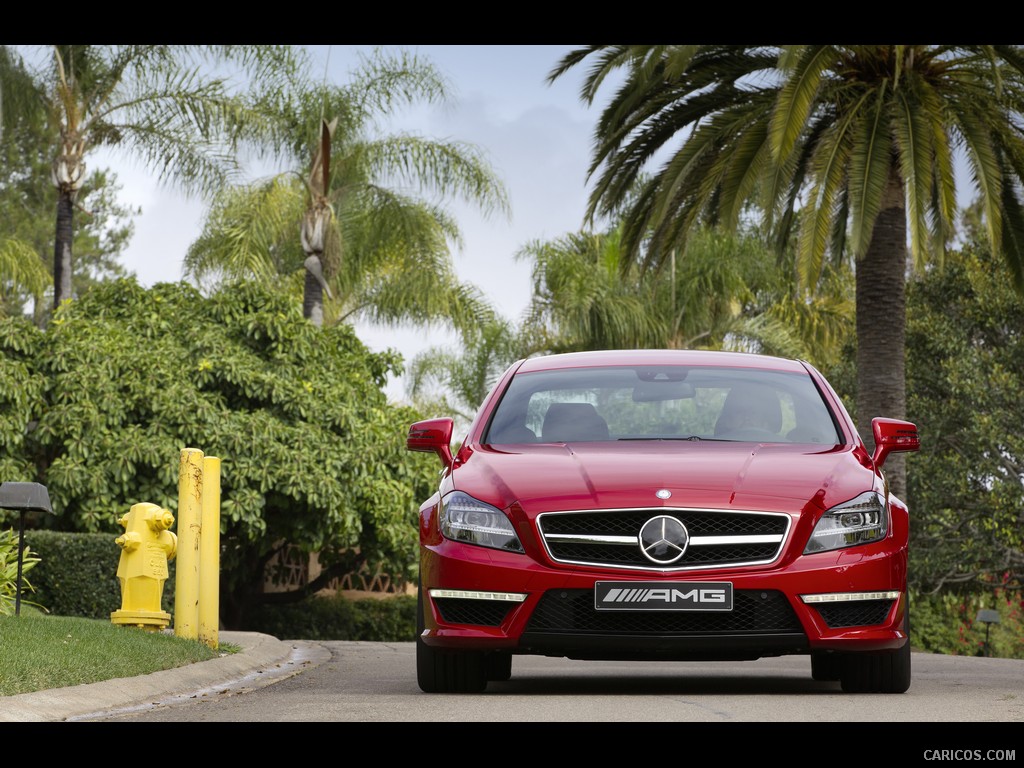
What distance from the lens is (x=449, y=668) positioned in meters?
7.52

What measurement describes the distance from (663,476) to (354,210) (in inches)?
946

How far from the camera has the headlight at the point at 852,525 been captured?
6980 mm

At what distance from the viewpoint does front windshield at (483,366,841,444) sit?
801 cm

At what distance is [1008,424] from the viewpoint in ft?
82.8

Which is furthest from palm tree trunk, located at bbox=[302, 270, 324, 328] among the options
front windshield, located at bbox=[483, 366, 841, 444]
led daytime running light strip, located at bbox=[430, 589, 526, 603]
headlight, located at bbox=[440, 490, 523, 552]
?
led daytime running light strip, located at bbox=[430, 589, 526, 603]

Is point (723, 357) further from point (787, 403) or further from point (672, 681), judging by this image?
point (672, 681)

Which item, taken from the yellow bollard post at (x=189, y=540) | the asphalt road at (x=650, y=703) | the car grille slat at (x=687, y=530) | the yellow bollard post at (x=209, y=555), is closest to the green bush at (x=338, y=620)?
the yellow bollard post at (x=209, y=555)

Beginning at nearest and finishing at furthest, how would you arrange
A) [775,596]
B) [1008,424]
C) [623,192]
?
[775,596], [623,192], [1008,424]

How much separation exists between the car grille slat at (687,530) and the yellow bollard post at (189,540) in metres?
4.25

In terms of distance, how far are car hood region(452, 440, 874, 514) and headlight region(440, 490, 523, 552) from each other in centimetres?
5

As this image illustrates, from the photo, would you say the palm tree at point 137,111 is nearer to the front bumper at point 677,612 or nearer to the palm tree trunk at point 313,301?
the palm tree trunk at point 313,301

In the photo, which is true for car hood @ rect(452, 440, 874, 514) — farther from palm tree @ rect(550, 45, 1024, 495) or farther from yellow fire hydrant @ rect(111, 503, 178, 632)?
palm tree @ rect(550, 45, 1024, 495)

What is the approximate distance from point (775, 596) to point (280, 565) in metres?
21.2
